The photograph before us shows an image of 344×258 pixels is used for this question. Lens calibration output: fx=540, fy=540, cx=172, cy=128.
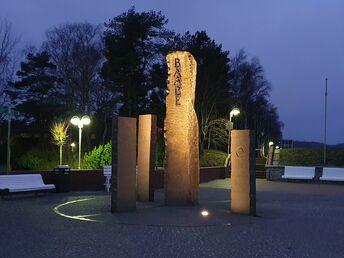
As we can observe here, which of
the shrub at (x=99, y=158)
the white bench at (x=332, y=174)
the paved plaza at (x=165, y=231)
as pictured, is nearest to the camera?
the paved plaza at (x=165, y=231)


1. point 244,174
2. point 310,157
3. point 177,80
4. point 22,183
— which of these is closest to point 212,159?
point 310,157

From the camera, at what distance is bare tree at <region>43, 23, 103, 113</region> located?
49156 mm

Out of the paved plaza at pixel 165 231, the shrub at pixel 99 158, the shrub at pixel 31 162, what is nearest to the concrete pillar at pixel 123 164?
the paved plaza at pixel 165 231

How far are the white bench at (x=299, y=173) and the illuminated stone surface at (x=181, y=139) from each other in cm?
1509

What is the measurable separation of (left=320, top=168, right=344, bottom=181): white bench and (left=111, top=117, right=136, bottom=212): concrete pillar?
16.7m

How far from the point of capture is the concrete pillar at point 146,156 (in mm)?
16203

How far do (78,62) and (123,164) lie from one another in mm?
37272

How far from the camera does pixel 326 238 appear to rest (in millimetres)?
10180

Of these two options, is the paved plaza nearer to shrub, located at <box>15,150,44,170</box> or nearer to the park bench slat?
the park bench slat

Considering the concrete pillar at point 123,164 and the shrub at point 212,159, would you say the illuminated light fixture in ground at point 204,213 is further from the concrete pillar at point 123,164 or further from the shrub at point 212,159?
the shrub at point 212,159

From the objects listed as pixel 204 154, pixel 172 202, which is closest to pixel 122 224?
pixel 172 202

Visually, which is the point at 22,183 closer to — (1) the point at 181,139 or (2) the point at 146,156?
(2) the point at 146,156

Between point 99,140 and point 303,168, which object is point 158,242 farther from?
point 99,140

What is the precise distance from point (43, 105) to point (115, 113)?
6589 millimetres
